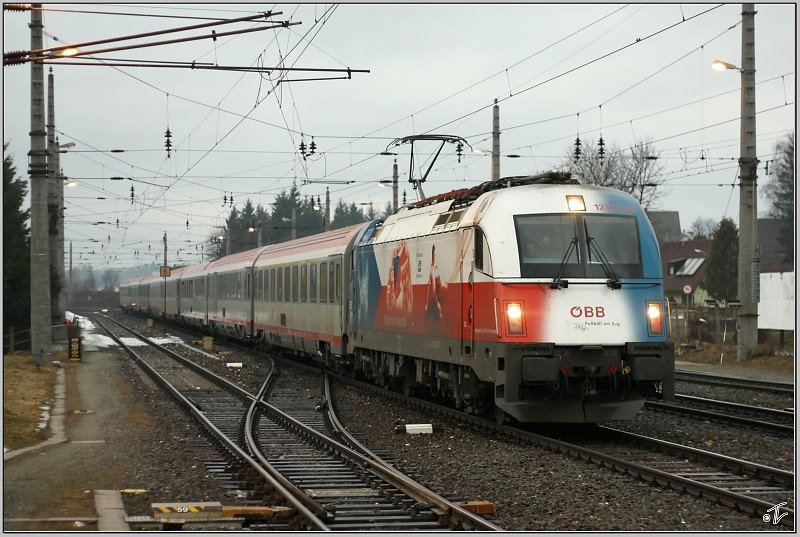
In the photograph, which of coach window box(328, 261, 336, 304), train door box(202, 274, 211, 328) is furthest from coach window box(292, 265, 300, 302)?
train door box(202, 274, 211, 328)

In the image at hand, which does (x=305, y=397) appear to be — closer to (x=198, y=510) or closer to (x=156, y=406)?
(x=156, y=406)

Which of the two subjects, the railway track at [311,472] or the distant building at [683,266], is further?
the distant building at [683,266]

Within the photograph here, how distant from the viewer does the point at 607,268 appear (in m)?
13.9

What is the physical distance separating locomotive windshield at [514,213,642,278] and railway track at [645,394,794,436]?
3.29 m

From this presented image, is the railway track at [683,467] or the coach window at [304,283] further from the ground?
the coach window at [304,283]

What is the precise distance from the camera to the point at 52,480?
11758mm

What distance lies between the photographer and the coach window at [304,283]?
28375 millimetres

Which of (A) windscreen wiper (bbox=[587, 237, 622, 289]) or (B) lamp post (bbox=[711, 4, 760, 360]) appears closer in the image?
(A) windscreen wiper (bbox=[587, 237, 622, 289])

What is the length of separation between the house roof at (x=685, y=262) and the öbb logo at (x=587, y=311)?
2531 inches

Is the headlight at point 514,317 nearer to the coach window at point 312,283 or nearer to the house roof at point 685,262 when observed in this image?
Result: the coach window at point 312,283

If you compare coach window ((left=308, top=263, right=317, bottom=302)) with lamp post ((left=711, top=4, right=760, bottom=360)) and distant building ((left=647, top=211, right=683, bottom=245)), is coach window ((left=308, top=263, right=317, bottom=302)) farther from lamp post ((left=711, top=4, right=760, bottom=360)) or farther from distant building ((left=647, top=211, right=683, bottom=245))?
distant building ((left=647, top=211, right=683, bottom=245))

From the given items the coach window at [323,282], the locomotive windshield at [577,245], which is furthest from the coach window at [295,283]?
the locomotive windshield at [577,245]

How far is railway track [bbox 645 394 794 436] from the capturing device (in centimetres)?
1511

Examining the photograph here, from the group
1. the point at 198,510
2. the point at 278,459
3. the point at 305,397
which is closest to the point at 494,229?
the point at 278,459
